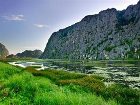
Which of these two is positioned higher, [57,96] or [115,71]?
[57,96]

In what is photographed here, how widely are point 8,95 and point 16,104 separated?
12.6 feet

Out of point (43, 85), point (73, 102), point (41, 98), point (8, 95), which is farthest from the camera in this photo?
point (43, 85)

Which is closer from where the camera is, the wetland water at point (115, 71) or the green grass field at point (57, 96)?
the green grass field at point (57, 96)

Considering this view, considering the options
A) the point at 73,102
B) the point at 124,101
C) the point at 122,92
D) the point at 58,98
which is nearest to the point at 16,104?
the point at 58,98

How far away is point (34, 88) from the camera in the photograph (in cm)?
2553

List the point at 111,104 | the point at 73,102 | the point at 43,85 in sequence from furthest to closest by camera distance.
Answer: the point at 43,85 < the point at 111,104 < the point at 73,102

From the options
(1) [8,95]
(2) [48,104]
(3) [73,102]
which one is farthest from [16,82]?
(3) [73,102]

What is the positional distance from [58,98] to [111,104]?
356cm

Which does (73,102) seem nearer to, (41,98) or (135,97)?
(41,98)

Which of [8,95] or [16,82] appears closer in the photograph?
[8,95]

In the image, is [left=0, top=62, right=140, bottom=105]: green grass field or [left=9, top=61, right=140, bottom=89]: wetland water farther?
[left=9, top=61, right=140, bottom=89]: wetland water

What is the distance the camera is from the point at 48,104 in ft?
58.6

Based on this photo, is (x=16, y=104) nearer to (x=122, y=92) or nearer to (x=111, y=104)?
(x=111, y=104)

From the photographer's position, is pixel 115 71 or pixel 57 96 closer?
pixel 57 96
